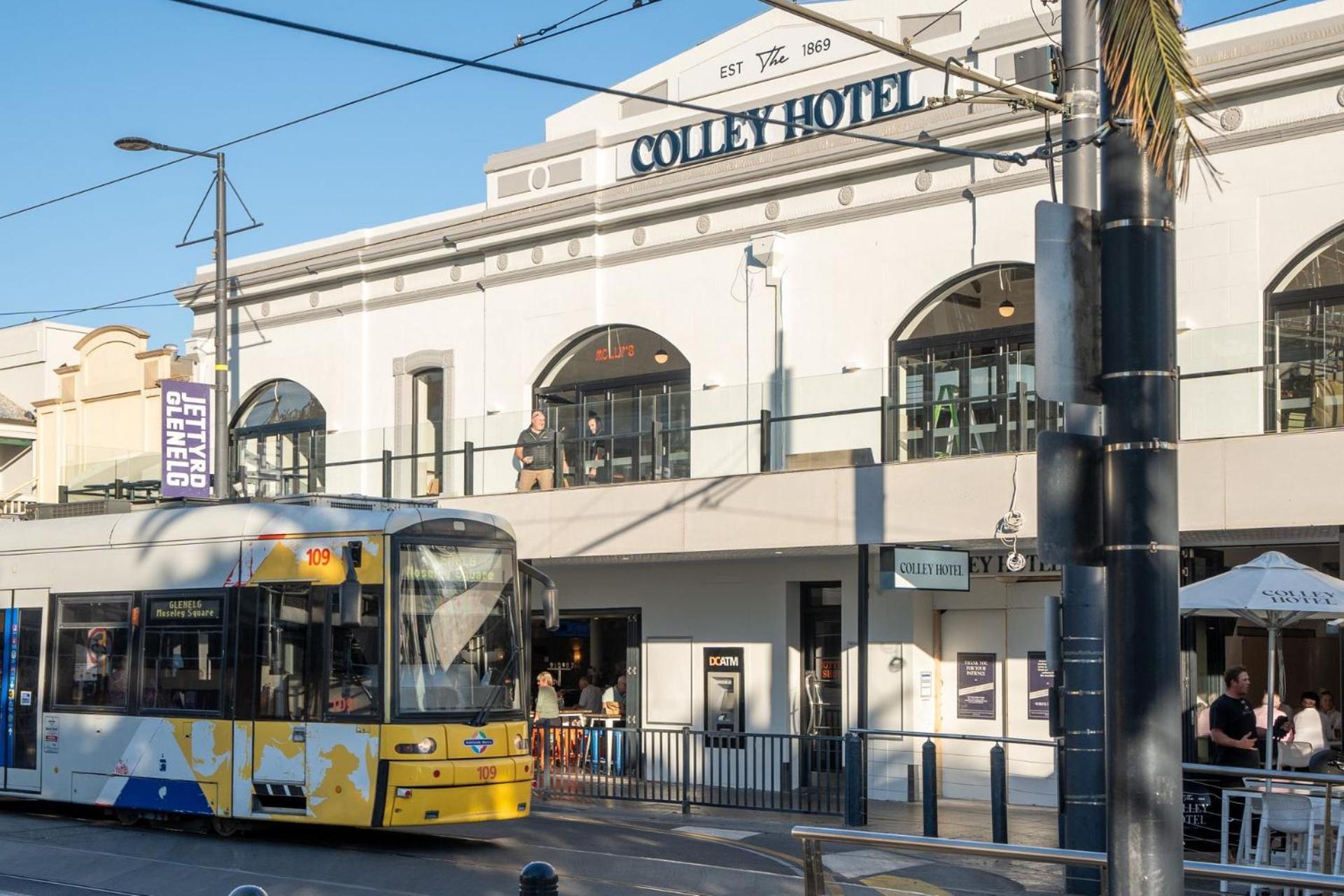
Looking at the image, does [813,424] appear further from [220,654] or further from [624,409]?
[220,654]

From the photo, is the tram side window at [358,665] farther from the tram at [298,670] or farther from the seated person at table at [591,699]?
the seated person at table at [591,699]

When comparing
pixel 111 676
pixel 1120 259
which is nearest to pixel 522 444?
pixel 111 676

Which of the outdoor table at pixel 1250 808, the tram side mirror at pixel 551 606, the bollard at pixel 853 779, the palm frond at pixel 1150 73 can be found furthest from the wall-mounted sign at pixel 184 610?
the palm frond at pixel 1150 73

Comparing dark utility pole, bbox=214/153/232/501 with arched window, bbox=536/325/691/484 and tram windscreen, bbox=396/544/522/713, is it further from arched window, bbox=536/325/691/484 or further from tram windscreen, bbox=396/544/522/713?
tram windscreen, bbox=396/544/522/713

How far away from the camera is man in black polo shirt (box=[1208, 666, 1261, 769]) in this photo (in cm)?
1434

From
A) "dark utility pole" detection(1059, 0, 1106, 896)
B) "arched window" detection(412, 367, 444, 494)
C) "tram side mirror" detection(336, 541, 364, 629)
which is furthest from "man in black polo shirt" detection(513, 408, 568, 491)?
"dark utility pole" detection(1059, 0, 1106, 896)

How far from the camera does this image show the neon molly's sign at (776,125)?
68.3 ft

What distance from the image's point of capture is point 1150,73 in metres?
5.69

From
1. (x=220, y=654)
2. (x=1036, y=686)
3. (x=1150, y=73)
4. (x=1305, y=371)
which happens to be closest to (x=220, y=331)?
(x=220, y=654)

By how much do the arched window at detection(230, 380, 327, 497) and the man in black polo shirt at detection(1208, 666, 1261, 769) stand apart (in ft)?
49.8

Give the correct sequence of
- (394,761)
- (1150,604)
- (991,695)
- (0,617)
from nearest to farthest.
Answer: (1150,604) → (394,761) → (0,617) → (991,695)

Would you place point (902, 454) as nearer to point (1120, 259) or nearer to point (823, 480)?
point (823, 480)

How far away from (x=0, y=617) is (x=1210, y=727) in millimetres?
13408

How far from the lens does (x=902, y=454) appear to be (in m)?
18.3
